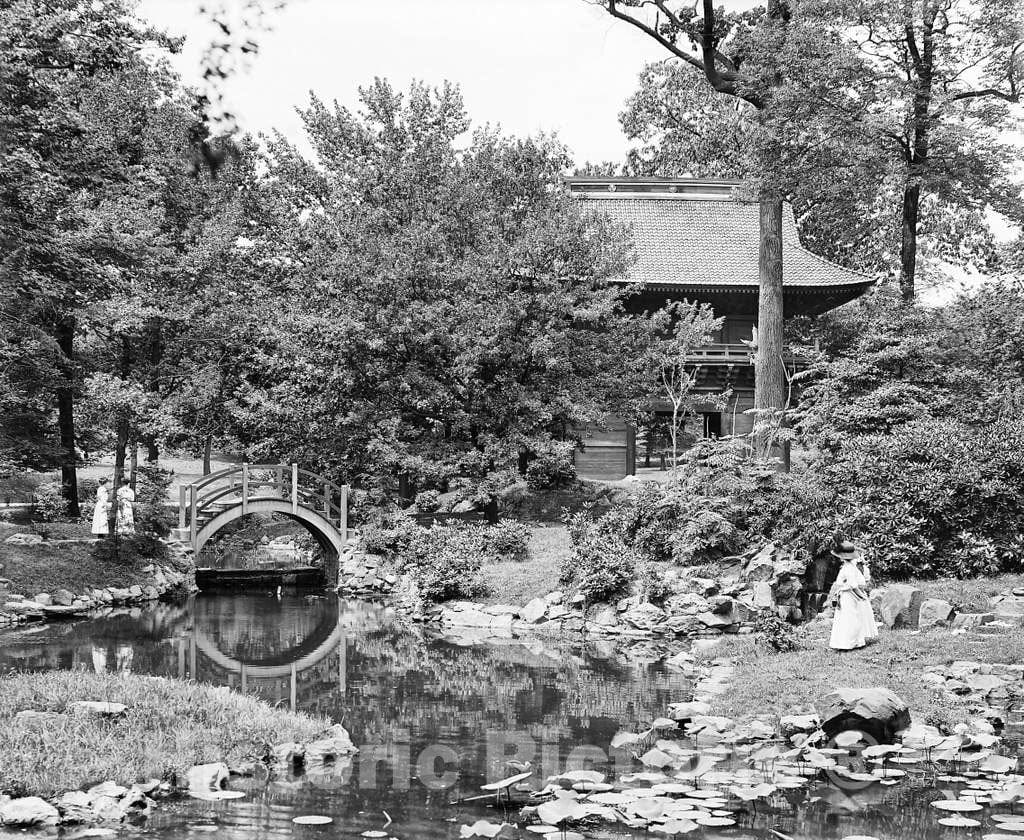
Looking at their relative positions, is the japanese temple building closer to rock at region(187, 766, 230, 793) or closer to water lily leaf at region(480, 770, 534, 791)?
water lily leaf at region(480, 770, 534, 791)

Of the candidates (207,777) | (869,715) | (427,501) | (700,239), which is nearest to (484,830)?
(207,777)

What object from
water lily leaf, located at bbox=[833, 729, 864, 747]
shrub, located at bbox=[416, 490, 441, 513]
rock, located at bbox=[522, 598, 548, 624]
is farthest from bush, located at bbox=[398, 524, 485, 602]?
water lily leaf, located at bbox=[833, 729, 864, 747]

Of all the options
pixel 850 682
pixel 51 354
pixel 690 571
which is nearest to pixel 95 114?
pixel 51 354

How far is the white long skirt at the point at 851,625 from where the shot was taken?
13.7m

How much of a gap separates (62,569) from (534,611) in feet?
32.4

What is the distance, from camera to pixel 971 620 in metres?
13.9

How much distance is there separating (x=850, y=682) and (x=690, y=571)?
24.6 ft

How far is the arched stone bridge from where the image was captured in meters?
24.5

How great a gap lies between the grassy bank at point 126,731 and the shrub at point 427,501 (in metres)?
14.4

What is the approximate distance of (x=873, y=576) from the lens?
16.8 meters

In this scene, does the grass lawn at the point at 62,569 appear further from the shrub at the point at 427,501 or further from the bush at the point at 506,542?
the bush at the point at 506,542

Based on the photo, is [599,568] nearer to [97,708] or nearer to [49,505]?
[97,708]

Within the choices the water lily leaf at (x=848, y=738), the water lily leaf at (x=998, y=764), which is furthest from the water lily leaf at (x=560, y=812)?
the water lily leaf at (x=998, y=764)

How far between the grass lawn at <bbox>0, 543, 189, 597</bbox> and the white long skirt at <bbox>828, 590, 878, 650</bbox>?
14918mm
